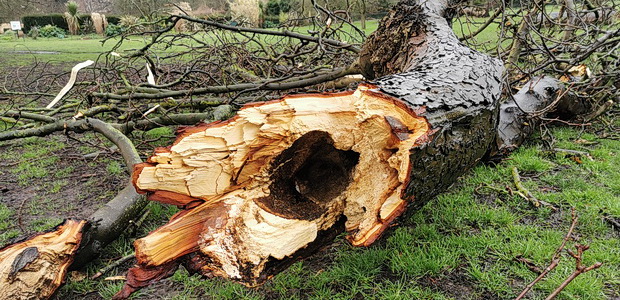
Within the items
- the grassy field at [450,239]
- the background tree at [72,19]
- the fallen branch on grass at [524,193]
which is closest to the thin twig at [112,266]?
the grassy field at [450,239]

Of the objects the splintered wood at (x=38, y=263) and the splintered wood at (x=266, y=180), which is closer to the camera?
the splintered wood at (x=266, y=180)

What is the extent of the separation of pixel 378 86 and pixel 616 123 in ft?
11.9

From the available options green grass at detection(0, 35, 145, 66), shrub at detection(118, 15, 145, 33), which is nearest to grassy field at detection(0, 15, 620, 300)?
shrub at detection(118, 15, 145, 33)

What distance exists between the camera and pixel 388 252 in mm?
A: 1939

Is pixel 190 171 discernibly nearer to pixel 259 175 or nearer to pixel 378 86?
pixel 259 175

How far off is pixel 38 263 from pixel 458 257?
1.90 m

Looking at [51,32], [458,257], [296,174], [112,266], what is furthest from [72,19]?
[458,257]

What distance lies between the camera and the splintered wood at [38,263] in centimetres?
148

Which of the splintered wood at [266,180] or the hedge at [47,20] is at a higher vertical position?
the hedge at [47,20]

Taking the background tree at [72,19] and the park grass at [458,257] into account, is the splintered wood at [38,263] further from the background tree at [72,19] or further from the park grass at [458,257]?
the background tree at [72,19]

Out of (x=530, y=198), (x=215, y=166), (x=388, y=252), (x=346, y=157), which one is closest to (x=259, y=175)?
(x=215, y=166)

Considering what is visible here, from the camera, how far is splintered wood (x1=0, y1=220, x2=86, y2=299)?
1.48 meters

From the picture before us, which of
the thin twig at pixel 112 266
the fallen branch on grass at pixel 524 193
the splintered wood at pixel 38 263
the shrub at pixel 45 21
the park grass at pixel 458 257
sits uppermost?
the shrub at pixel 45 21

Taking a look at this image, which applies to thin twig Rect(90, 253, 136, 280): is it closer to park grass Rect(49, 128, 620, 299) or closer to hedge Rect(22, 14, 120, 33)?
park grass Rect(49, 128, 620, 299)
